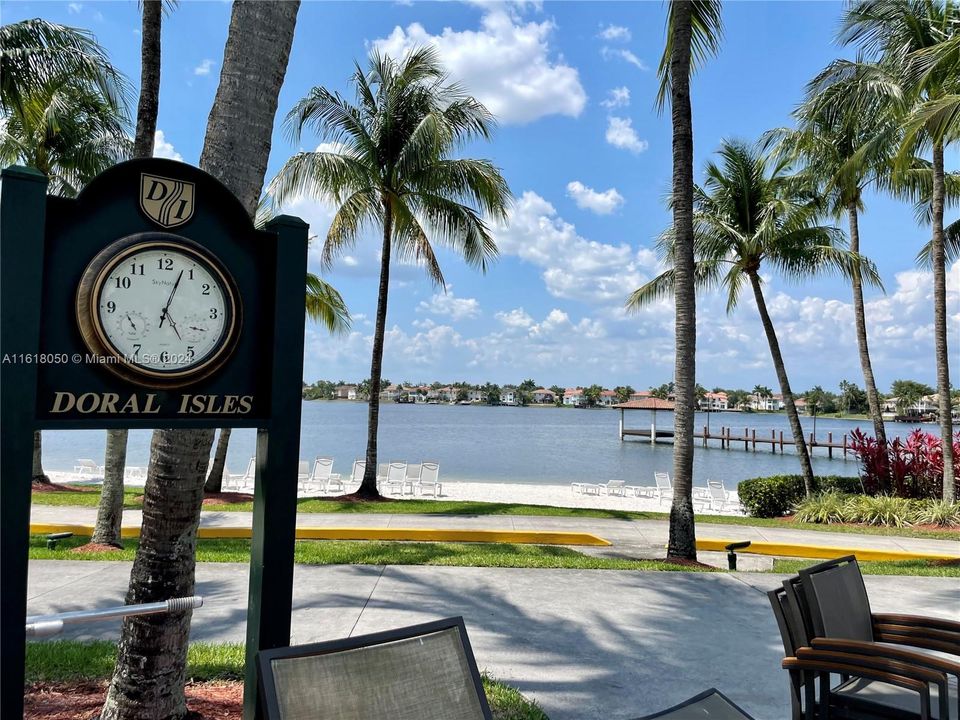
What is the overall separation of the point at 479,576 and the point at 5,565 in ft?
16.8

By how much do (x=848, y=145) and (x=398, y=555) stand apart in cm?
1677

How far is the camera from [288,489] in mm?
2730

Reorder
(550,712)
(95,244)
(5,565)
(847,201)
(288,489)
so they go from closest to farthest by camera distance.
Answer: (5,565) < (95,244) < (288,489) < (550,712) < (847,201)

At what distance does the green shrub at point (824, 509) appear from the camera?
14.9 m

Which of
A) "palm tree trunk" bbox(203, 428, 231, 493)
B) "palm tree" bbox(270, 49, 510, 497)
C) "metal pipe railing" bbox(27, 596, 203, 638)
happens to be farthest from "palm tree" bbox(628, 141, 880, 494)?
"metal pipe railing" bbox(27, 596, 203, 638)

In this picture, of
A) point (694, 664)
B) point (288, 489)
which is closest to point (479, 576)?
point (694, 664)

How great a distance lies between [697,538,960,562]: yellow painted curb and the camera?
970cm

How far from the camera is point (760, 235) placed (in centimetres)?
1658

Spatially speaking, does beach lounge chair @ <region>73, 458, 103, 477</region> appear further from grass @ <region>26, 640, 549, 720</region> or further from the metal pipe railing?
the metal pipe railing

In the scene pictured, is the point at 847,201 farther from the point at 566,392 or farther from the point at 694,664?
the point at 566,392

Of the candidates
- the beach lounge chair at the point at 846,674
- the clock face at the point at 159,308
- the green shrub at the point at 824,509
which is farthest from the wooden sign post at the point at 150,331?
the green shrub at the point at 824,509

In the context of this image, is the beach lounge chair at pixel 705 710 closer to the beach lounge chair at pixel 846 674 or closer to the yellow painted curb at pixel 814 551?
the beach lounge chair at pixel 846 674

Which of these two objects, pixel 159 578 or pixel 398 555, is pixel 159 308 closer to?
pixel 159 578

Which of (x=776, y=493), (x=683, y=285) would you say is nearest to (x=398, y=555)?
(x=683, y=285)
